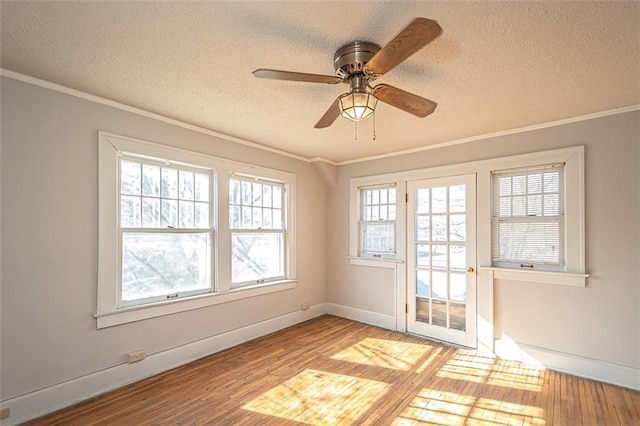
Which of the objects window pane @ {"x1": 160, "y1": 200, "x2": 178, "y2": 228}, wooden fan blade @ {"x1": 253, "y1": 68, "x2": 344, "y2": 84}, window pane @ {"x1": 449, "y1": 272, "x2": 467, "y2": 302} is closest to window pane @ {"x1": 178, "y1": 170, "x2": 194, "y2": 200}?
window pane @ {"x1": 160, "y1": 200, "x2": 178, "y2": 228}

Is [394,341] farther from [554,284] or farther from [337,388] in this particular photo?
[554,284]

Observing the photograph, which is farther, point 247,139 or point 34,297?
point 247,139

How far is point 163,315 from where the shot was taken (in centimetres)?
292

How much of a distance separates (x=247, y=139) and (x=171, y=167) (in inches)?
38.2

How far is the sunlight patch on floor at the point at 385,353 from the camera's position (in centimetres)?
313

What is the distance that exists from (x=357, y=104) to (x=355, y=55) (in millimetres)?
273

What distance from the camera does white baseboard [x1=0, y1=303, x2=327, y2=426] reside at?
215cm

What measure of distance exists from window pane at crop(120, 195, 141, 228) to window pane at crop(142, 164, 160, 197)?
13 cm

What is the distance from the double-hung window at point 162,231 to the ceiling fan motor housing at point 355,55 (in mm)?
2101

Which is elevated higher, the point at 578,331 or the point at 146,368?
the point at 578,331

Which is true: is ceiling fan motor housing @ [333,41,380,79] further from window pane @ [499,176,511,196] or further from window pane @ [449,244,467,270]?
window pane @ [449,244,467,270]

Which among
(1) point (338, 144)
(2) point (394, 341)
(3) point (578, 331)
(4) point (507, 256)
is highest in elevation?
(1) point (338, 144)

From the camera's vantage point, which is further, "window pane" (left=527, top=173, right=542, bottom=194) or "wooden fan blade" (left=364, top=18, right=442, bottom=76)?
"window pane" (left=527, top=173, right=542, bottom=194)

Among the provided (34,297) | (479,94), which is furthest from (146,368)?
(479,94)
